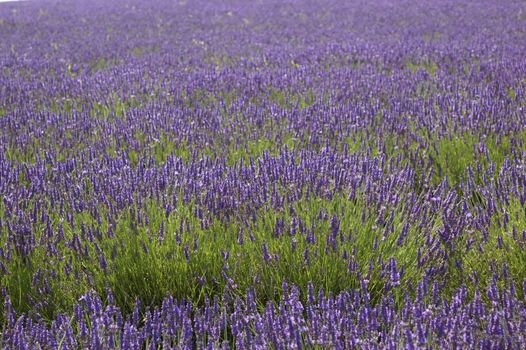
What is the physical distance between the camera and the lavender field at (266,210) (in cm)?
184

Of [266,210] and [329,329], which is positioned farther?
[266,210]

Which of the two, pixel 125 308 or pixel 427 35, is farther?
pixel 427 35

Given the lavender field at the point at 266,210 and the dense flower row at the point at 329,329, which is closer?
the dense flower row at the point at 329,329

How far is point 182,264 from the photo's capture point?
244cm

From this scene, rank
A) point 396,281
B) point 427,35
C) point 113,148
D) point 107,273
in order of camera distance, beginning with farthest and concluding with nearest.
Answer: point 427,35 < point 113,148 < point 107,273 < point 396,281

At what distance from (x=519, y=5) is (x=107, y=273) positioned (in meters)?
14.4

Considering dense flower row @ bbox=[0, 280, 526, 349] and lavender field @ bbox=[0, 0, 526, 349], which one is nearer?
dense flower row @ bbox=[0, 280, 526, 349]

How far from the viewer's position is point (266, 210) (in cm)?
263

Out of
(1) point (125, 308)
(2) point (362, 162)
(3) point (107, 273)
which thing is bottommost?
(1) point (125, 308)

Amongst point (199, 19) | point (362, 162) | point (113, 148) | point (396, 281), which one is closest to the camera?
point (396, 281)

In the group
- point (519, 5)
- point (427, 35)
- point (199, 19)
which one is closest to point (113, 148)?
point (427, 35)

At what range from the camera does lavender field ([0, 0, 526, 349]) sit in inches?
72.4

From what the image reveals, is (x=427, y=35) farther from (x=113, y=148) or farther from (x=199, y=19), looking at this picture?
(x=113, y=148)

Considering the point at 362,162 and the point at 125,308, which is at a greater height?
the point at 362,162
